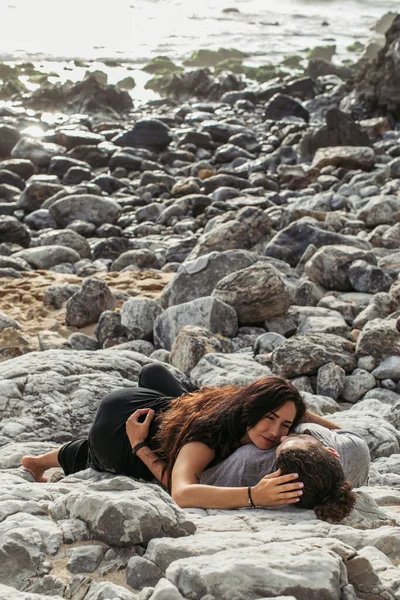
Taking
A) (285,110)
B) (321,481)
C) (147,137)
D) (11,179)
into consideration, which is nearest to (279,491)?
(321,481)

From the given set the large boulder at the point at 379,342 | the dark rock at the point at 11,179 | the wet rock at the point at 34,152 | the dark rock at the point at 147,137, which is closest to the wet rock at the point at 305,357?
the large boulder at the point at 379,342

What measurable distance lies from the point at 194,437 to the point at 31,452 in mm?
1240

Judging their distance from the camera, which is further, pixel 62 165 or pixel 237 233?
pixel 62 165

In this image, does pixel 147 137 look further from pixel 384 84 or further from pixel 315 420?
pixel 315 420

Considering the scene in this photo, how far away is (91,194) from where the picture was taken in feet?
45.5

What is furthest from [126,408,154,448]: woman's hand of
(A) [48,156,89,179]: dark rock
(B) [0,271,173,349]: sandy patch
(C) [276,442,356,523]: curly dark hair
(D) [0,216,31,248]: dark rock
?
(A) [48,156,89,179]: dark rock

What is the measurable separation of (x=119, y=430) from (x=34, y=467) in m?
0.56

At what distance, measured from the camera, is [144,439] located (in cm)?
369

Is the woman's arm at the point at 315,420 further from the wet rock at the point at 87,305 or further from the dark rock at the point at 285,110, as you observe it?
the dark rock at the point at 285,110

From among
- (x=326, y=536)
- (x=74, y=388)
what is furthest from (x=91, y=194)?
(x=326, y=536)

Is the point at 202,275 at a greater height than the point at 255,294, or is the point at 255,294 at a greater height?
the point at 255,294

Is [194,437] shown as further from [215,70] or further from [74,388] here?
[215,70]

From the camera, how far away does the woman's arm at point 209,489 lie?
310cm

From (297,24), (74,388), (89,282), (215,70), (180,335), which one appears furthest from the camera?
(297,24)
